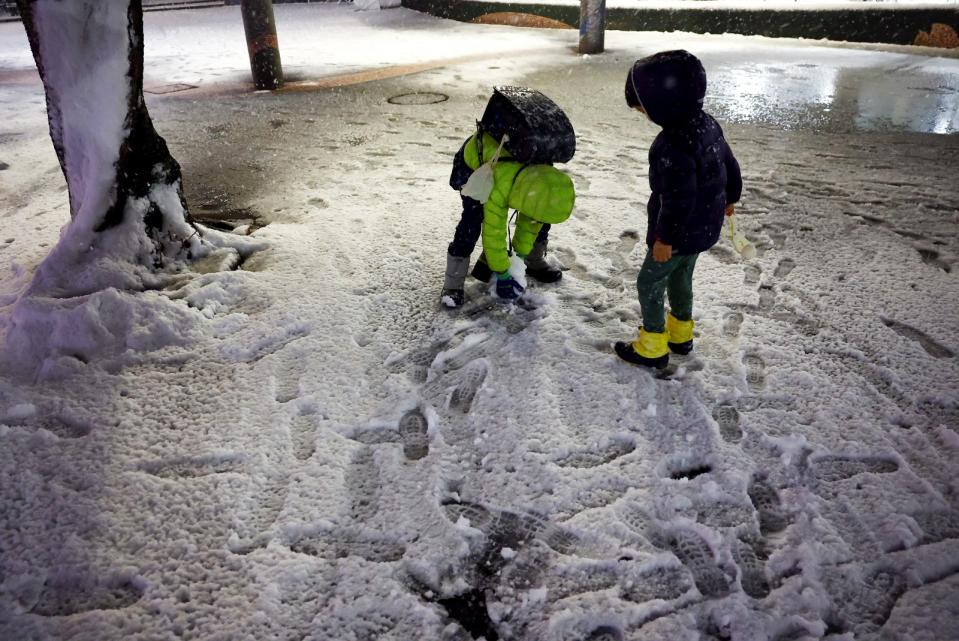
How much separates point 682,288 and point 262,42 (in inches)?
253

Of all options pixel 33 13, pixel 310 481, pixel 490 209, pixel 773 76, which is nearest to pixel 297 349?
pixel 310 481

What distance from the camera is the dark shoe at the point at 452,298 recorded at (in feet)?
9.53

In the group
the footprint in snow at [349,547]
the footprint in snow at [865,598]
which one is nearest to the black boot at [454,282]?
the footprint in snow at [349,547]

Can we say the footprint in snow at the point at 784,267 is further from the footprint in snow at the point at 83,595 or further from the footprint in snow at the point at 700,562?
the footprint in snow at the point at 83,595

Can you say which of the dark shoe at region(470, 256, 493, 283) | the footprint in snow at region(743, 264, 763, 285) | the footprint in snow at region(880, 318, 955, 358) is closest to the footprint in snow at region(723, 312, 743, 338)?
the footprint in snow at region(743, 264, 763, 285)

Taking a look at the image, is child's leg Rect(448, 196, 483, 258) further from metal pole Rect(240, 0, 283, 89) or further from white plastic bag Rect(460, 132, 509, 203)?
metal pole Rect(240, 0, 283, 89)

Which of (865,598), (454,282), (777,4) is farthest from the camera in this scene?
(777,4)

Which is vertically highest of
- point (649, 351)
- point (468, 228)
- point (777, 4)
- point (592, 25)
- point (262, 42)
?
point (777, 4)

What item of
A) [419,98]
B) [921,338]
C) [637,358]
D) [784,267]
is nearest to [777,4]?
[419,98]

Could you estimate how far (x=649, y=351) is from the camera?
8.14 ft

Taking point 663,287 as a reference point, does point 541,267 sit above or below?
below

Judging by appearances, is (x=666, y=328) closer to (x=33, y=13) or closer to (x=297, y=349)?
(x=297, y=349)

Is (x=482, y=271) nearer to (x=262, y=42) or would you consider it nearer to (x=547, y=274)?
(x=547, y=274)

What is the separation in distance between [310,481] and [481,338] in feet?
3.31
